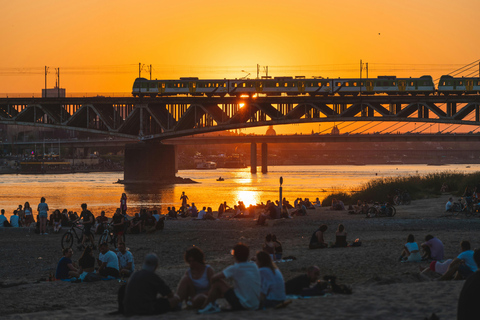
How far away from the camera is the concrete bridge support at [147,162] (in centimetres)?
10869

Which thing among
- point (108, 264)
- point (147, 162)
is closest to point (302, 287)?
point (108, 264)

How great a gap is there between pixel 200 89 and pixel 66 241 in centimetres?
7187

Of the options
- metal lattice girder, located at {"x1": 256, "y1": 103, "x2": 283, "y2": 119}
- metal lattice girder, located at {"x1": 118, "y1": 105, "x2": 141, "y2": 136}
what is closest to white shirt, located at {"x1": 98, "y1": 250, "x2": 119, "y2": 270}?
metal lattice girder, located at {"x1": 256, "y1": 103, "x2": 283, "y2": 119}

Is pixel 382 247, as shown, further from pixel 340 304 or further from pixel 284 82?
pixel 284 82

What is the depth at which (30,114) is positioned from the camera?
4434 inches

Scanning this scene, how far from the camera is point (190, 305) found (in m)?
12.3

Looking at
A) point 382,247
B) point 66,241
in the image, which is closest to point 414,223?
point 382,247

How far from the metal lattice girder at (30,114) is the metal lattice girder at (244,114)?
32.2m

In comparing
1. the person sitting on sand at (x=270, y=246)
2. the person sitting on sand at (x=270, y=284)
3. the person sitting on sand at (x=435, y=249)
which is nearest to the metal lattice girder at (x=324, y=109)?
the person sitting on sand at (x=270, y=246)

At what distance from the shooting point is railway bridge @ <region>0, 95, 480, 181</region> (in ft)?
306

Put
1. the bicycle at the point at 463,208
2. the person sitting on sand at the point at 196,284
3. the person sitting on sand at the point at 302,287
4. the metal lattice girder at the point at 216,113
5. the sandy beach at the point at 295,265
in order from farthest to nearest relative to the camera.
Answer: the metal lattice girder at the point at 216,113 < the bicycle at the point at 463,208 < the person sitting on sand at the point at 302,287 < the sandy beach at the point at 295,265 < the person sitting on sand at the point at 196,284

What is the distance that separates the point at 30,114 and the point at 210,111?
107ft

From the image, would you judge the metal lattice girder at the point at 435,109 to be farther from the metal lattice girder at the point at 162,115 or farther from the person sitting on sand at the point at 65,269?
the person sitting on sand at the point at 65,269

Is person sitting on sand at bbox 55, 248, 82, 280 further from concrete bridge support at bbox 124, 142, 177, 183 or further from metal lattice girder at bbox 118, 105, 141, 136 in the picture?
concrete bridge support at bbox 124, 142, 177, 183
